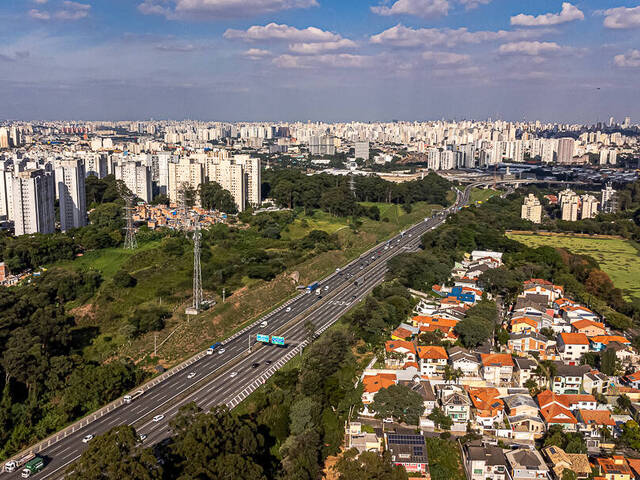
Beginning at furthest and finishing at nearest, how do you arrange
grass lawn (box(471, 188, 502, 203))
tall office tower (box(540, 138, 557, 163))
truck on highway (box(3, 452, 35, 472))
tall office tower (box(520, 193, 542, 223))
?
tall office tower (box(540, 138, 557, 163))
grass lawn (box(471, 188, 502, 203))
tall office tower (box(520, 193, 542, 223))
truck on highway (box(3, 452, 35, 472))

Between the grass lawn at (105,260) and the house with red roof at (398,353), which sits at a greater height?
the grass lawn at (105,260)

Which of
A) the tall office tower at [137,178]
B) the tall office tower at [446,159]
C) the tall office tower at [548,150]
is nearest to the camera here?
the tall office tower at [137,178]

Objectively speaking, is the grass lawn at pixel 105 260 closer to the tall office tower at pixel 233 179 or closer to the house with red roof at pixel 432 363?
the tall office tower at pixel 233 179

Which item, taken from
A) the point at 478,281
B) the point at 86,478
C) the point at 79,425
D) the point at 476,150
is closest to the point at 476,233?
the point at 478,281

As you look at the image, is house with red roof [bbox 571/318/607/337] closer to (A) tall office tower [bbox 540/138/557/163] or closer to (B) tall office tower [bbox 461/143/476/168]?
(B) tall office tower [bbox 461/143/476/168]

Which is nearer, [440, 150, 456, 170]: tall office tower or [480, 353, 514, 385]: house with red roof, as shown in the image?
[480, 353, 514, 385]: house with red roof

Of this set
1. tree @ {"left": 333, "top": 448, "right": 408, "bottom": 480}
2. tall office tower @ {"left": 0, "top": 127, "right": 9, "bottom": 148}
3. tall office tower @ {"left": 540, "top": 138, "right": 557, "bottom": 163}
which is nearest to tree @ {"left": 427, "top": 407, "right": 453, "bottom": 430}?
tree @ {"left": 333, "top": 448, "right": 408, "bottom": 480}

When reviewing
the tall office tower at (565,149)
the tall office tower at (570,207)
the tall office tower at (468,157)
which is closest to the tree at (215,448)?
the tall office tower at (570,207)
